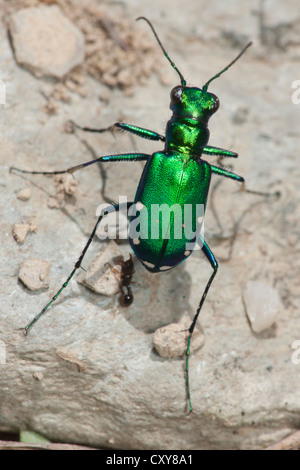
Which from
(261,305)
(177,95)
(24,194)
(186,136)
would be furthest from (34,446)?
(177,95)

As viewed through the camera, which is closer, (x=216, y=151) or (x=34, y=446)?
(x=34, y=446)

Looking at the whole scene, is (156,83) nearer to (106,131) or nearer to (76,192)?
(106,131)

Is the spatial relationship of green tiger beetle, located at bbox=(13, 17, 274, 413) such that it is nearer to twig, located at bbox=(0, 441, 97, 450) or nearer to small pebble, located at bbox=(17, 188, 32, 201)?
small pebble, located at bbox=(17, 188, 32, 201)

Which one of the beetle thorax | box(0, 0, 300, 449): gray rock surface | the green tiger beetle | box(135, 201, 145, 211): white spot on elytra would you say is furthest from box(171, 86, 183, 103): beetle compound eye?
box(135, 201, 145, 211): white spot on elytra

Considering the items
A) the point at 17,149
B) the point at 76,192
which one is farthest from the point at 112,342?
the point at 17,149

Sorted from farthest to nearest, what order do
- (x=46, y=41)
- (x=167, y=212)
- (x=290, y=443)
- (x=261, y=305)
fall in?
(x=46, y=41)
(x=261, y=305)
(x=290, y=443)
(x=167, y=212)

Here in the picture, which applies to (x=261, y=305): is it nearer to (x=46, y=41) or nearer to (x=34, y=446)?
(x=34, y=446)
